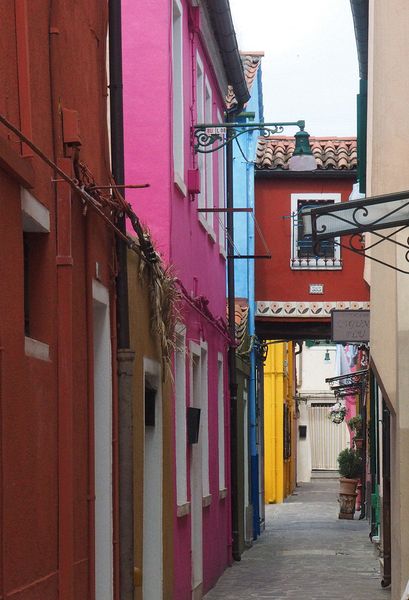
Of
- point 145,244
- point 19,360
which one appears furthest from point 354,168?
point 19,360

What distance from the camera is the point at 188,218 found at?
54.3ft

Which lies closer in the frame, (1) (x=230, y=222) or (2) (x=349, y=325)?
(2) (x=349, y=325)

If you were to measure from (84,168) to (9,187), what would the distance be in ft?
7.53

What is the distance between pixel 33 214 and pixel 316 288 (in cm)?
2246

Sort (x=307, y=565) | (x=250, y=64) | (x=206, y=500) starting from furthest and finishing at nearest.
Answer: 1. (x=250, y=64)
2. (x=307, y=565)
3. (x=206, y=500)

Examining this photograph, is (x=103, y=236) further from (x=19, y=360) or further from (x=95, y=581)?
(x=19, y=360)

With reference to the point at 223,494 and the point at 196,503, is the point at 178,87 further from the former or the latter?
the point at 223,494

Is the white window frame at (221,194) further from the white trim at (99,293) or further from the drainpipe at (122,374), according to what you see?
the white trim at (99,293)

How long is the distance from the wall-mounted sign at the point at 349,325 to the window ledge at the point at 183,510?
6.61 metres

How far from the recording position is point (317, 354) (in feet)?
254

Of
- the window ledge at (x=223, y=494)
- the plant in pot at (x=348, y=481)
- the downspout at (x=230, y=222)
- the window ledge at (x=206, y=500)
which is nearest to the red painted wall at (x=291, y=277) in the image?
the plant in pot at (x=348, y=481)

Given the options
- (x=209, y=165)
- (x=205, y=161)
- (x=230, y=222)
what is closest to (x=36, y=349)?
(x=205, y=161)

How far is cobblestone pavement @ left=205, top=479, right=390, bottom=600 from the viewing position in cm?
1756

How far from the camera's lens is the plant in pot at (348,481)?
3388 cm
